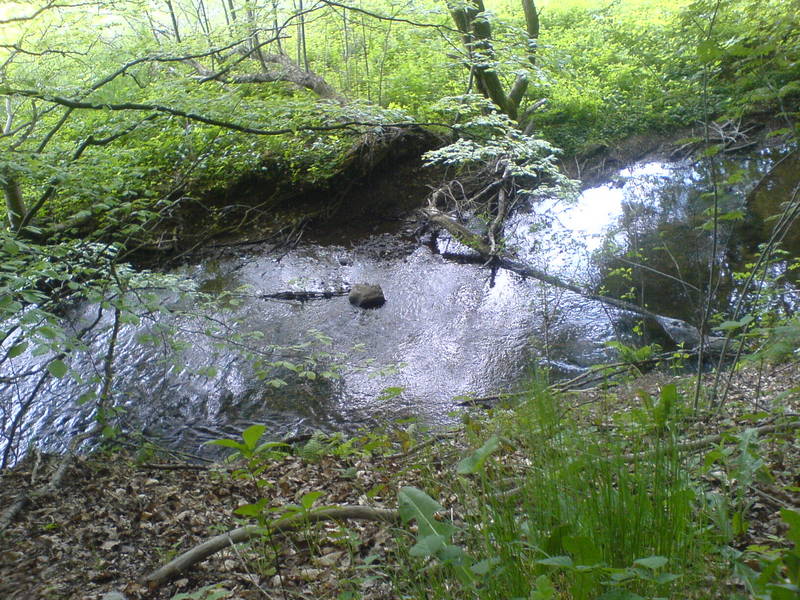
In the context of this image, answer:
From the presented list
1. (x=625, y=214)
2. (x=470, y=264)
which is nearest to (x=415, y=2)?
(x=470, y=264)

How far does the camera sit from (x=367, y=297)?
8.90 m

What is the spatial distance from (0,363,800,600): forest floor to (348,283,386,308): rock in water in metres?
4.13

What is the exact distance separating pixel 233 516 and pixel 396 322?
508 centimetres

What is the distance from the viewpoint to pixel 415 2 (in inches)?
329

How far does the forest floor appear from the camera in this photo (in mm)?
2588

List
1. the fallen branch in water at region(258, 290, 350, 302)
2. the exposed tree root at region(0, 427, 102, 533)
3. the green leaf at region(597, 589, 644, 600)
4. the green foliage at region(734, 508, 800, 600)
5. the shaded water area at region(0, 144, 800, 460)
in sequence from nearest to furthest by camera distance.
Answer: the green foliage at region(734, 508, 800, 600) < the green leaf at region(597, 589, 644, 600) < the exposed tree root at region(0, 427, 102, 533) < the shaded water area at region(0, 144, 800, 460) < the fallen branch in water at region(258, 290, 350, 302)

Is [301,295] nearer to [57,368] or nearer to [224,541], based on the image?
[57,368]

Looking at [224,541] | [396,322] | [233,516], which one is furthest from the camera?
[396,322]

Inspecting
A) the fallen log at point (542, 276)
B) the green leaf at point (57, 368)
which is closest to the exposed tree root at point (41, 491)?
the green leaf at point (57, 368)

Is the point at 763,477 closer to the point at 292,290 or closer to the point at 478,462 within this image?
the point at 478,462

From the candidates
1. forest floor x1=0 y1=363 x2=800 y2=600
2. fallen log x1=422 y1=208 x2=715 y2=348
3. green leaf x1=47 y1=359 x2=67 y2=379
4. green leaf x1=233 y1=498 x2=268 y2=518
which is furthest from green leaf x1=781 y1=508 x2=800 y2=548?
fallen log x1=422 y1=208 x2=715 y2=348

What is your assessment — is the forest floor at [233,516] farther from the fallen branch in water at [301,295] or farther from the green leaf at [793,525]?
the fallen branch in water at [301,295]

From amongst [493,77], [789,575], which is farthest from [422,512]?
[493,77]

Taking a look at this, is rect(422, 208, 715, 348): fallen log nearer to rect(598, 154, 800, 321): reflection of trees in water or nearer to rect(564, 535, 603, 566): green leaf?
rect(598, 154, 800, 321): reflection of trees in water
